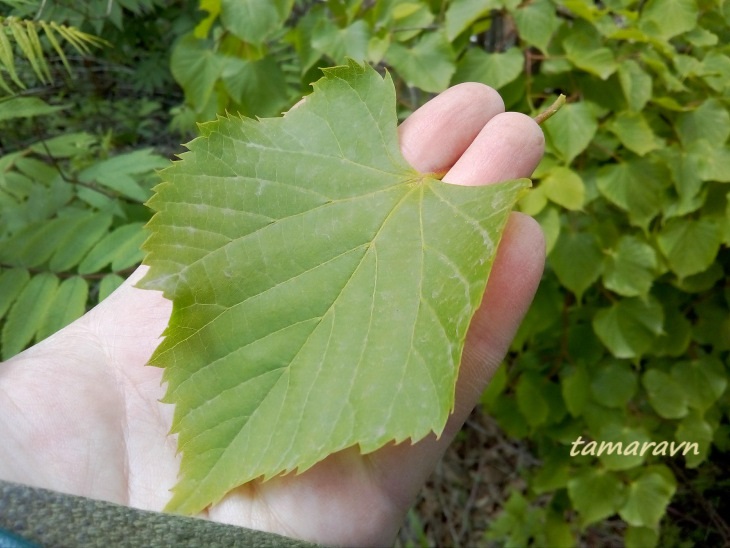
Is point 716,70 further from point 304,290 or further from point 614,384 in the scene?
point 304,290

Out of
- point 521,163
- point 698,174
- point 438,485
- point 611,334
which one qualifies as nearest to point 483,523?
point 438,485

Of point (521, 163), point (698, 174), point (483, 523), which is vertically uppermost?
point (521, 163)

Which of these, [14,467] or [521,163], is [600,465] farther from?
[14,467]

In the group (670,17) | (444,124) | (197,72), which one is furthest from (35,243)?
(670,17)

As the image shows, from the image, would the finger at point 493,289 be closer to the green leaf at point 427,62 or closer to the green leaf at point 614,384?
the green leaf at point 427,62

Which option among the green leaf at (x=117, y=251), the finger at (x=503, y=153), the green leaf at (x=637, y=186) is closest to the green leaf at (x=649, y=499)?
the green leaf at (x=637, y=186)

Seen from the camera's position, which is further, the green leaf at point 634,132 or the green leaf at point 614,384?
the green leaf at point 614,384
